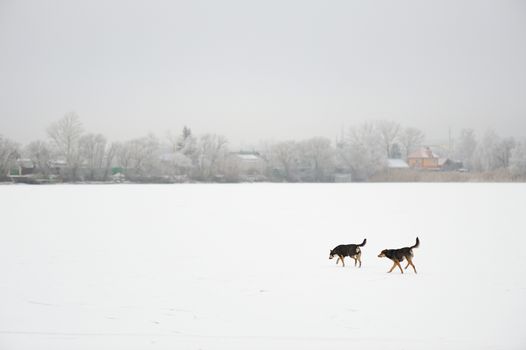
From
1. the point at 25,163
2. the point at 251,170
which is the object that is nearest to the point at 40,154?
the point at 25,163

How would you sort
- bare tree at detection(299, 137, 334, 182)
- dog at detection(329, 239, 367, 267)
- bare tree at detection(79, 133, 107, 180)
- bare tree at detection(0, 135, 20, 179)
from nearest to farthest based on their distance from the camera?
dog at detection(329, 239, 367, 267) → bare tree at detection(0, 135, 20, 179) → bare tree at detection(79, 133, 107, 180) → bare tree at detection(299, 137, 334, 182)

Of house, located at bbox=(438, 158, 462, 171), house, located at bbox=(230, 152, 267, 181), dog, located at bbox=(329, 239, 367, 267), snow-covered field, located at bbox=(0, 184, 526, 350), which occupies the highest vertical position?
house, located at bbox=(438, 158, 462, 171)

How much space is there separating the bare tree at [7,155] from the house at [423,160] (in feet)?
293

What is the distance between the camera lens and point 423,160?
143 meters

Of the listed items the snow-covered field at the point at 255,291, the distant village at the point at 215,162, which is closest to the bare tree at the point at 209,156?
the distant village at the point at 215,162

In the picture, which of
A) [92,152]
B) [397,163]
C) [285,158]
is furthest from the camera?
[397,163]

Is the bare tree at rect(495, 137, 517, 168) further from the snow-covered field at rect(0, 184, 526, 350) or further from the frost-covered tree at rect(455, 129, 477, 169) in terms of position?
the snow-covered field at rect(0, 184, 526, 350)

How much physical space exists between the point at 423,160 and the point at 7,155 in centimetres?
9474

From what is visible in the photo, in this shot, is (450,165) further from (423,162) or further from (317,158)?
(317,158)

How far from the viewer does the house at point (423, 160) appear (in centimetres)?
14150

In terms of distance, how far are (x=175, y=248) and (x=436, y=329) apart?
372 inches

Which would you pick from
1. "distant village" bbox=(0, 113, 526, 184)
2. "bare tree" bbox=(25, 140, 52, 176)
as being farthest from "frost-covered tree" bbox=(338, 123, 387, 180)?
"bare tree" bbox=(25, 140, 52, 176)

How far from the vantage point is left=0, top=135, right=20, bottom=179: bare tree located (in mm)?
94688

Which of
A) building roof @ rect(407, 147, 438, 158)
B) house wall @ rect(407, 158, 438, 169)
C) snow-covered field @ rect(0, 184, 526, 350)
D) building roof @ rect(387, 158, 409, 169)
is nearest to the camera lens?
snow-covered field @ rect(0, 184, 526, 350)
